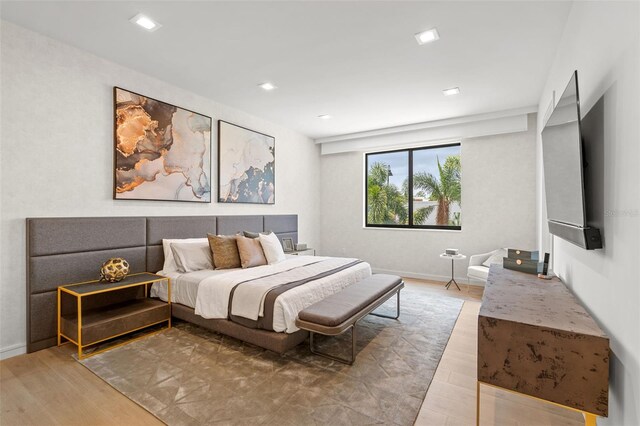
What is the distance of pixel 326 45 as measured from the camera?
111 inches

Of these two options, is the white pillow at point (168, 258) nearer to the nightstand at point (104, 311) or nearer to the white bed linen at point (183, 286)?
the white bed linen at point (183, 286)

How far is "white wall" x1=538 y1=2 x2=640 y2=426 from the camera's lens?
45.4 inches

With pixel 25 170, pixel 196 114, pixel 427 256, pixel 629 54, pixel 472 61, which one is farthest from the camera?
pixel 427 256

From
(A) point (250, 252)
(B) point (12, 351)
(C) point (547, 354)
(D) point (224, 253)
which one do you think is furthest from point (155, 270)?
(C) point (547, 354)

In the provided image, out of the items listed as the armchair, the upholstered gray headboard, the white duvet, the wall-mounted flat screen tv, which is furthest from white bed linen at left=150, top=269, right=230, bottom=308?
the armchair

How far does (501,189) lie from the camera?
191 inches

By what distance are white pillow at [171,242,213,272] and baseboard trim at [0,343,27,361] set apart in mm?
1388

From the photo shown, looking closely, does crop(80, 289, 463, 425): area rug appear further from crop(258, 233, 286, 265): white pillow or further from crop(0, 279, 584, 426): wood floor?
crop(258, 233, 286, 265): white pillow

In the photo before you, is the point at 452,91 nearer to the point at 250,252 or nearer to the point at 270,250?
the point at 270,250

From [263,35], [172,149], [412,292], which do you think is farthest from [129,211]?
[412,292]

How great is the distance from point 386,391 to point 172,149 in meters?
3.51

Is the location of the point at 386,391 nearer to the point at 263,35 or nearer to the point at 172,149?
the point at 263,35

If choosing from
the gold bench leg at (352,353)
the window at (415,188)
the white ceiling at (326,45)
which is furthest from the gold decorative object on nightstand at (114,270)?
the window at (415,188)

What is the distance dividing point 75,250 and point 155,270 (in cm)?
83
